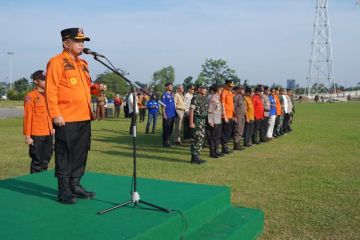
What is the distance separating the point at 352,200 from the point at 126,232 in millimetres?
4149

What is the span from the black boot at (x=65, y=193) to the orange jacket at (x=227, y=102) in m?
6.52

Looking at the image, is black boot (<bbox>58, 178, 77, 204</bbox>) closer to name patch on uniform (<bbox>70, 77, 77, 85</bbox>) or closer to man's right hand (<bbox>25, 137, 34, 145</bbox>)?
name patch on uniform (<bbox>70, 77, 77, 85</bbox>)

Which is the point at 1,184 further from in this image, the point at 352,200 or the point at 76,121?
the point at 352,200

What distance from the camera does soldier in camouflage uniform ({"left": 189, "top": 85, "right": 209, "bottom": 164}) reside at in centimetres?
925

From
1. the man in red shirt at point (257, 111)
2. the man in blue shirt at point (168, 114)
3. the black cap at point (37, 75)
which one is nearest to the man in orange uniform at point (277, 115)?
the man in red shirt at point (257, 111)

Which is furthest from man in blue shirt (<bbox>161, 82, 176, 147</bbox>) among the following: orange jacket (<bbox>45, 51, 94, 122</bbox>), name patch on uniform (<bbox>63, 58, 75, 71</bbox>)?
Result: name patch on uniform (<bbox>63, 58, 75, 71</bbox>)

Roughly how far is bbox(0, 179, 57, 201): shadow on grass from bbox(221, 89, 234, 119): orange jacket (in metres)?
6.00

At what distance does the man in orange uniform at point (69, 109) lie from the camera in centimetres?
432

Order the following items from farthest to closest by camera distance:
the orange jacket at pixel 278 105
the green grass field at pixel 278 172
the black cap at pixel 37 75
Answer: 1. the orange jacket at pixel 278 105
2. the black cap at pixel 37 75
3. the green grass field at pixel 278 172

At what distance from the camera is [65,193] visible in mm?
4543

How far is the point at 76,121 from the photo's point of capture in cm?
448

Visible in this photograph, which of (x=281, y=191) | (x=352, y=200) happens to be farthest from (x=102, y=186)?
(x=352, y=200)

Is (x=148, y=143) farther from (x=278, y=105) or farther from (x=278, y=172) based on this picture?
(x=278, y=172)

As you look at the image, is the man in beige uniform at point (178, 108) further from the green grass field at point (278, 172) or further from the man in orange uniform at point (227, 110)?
the man in orange uniform at point (227, 110)
